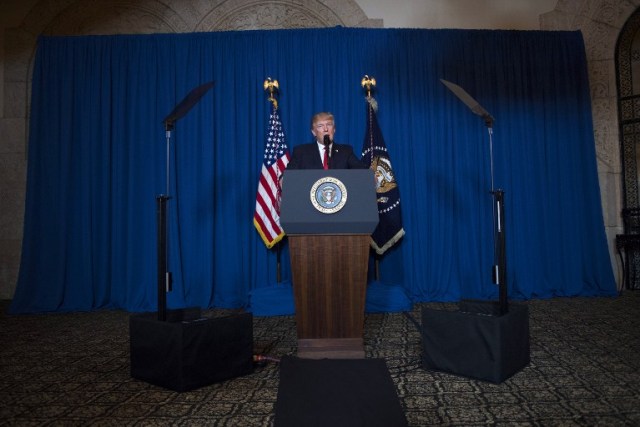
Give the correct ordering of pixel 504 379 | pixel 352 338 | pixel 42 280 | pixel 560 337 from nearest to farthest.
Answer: pixel 504 379
pixel 352 338
pixel 560 337
pixel 42 280

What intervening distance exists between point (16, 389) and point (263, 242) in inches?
110

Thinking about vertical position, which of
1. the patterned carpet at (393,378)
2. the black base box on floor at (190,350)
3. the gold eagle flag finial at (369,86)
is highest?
the gold eagle flag finial at (369,86)

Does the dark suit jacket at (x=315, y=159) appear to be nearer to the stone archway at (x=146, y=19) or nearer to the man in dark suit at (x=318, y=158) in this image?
the man in dark suit at (x=318, y=158)

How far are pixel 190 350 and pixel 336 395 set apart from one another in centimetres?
75

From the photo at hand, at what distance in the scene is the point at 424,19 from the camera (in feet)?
16.8

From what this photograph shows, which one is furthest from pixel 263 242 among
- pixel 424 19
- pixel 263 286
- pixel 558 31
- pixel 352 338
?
pixel 558 31

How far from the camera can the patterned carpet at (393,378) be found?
174 centimetres

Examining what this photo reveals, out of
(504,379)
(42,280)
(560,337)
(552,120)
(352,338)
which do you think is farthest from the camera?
(552,120)

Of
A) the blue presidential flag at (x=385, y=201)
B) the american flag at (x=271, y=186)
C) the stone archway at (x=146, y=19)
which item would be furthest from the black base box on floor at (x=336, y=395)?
the stone archway at (x=146, y=19)

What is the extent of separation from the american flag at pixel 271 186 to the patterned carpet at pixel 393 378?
4.21ft

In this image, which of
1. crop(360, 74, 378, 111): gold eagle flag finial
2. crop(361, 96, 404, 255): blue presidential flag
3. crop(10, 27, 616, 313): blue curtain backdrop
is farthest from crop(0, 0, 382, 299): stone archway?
crop(361, 96, 404, 255): blue presidential flag

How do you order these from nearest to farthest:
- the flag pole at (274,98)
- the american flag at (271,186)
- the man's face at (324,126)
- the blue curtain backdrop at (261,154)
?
the man's face at (324,126)
the american flag at (271,186)
the flag pole at (274,98)
the blue curtain backdrop at (261,154)

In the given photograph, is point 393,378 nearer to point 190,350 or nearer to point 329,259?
point 329,259

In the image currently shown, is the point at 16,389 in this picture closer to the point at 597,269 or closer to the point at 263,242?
the point at 263,242
